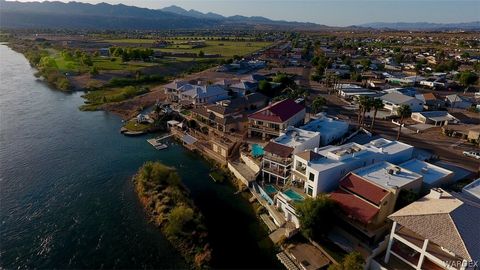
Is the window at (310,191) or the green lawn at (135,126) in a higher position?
the window at (310,191)

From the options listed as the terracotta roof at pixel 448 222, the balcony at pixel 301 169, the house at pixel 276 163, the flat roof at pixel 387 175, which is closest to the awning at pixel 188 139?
the house at pixel 276 163

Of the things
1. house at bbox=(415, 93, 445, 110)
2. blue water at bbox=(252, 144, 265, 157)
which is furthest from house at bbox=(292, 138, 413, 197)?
house at bbox=(415, 93, 445, 110)

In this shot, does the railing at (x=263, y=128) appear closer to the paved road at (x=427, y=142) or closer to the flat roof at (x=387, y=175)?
the paved road at (x=427, y=142)

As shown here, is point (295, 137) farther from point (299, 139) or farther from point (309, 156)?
point (309, 156)

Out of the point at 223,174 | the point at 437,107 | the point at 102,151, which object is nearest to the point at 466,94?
the point at 437,107

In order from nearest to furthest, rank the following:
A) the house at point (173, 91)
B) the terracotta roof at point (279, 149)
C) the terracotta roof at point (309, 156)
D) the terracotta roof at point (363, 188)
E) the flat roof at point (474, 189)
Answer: the terracotta roof at point (363, 188) → the flat roof at point (474, 189) → the terracotta roof at point (309, 156) → the terracotta roof at point (279, 149) → the house at point (173, 91)

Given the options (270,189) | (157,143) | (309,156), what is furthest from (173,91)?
(309,156)

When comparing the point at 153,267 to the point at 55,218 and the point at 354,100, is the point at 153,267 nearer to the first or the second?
the point at 55,218
